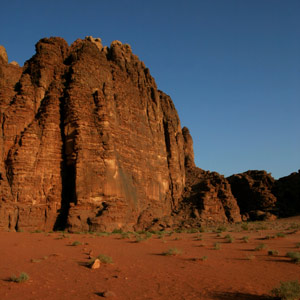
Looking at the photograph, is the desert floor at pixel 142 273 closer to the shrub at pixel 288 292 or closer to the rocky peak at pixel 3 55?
the shrub at pixel 288 292

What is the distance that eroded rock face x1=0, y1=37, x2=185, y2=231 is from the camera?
28094 mm

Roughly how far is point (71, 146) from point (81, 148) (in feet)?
4.20

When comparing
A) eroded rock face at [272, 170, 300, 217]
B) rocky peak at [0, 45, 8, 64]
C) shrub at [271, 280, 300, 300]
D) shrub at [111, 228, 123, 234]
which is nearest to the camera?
shrub at [271, 280, 300, 300]

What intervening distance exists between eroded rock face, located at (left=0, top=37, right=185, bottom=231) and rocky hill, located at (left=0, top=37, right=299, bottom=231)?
10 centimetres

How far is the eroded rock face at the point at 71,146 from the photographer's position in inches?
1106

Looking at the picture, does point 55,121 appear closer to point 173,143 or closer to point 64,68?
point 64,68

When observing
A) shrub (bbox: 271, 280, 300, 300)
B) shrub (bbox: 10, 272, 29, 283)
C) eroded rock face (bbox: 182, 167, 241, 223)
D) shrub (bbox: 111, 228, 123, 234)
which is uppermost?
eroded rock face (bbox: 182, 167, 241, 223)

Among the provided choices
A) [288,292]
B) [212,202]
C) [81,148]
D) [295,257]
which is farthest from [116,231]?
[212,202]

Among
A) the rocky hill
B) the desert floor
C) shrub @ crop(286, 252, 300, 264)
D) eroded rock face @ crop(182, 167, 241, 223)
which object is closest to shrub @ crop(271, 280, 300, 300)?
the desert floor

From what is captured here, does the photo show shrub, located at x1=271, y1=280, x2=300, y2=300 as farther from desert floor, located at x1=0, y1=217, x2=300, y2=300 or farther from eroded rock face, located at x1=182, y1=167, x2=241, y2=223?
eroded rock face, located at x1=182, y1=167, x2=241, y2=223

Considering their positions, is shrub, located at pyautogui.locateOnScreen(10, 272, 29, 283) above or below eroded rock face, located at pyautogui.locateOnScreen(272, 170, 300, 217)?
below

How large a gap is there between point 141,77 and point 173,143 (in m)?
13.6

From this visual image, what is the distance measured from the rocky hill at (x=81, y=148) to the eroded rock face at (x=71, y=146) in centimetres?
10

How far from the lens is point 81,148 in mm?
30312
